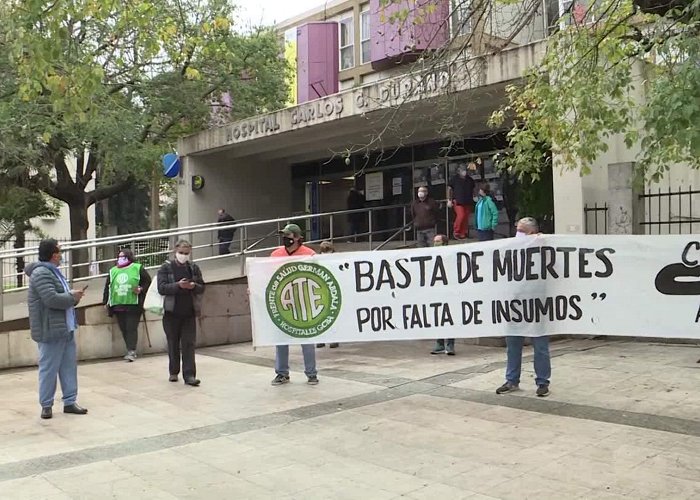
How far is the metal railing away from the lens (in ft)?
34.5

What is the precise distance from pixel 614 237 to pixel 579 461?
2.51m

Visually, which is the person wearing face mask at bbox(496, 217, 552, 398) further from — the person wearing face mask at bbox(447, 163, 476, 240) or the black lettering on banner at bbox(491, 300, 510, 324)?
the person wearing face mask at bbox(447, 163, 476, 240)

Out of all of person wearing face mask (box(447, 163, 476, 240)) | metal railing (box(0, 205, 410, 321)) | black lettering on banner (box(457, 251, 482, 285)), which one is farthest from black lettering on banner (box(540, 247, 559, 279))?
person wearing face mask (box(447, 163, 476, 240))

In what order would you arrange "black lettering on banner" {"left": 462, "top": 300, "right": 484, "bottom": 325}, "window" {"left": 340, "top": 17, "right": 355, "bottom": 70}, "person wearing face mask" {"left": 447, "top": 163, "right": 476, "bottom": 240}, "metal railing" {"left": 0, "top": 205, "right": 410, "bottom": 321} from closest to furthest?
"black lettering on banner" {"left": 462, "top": 300, "right": 484, "bottom": 325} → "metal railing" {"left": 0, "top": 205, "right": 410, "bottom": 321} → "person wearing face mask" {"left": 447, "top": 163, "right": 476, "bottom": 240} → "window" {"left": 340, "top": 17, "right": 355, "bottom": 70}

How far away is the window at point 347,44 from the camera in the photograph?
2477 cm

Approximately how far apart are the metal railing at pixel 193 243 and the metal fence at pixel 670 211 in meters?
5.74

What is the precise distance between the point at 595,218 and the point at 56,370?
27.1ft

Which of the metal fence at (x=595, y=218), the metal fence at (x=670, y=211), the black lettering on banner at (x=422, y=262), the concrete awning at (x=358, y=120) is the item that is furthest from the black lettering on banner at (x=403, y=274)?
the metal fence at (x=670, y=211)

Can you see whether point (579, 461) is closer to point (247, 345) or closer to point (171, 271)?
point (171, 271)

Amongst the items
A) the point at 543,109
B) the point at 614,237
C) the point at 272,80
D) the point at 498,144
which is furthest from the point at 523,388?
the point at 272,80

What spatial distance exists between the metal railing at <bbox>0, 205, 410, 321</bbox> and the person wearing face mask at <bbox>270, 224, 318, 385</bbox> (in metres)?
3.42

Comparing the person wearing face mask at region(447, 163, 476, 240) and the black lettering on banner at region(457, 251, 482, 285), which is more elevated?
the person wearing face mask at region(447, 163, 476, 240)

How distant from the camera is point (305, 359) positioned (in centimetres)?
758

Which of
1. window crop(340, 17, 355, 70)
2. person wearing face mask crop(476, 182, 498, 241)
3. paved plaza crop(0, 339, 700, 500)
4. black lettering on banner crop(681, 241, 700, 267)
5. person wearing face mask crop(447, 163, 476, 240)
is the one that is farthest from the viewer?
window crop(340, 17, 355, 70)
